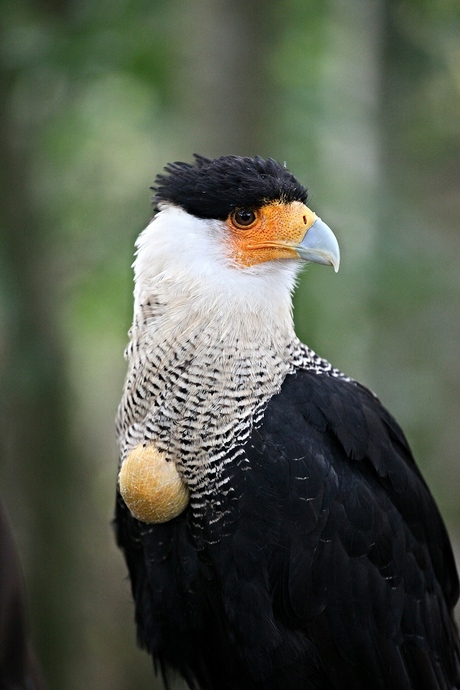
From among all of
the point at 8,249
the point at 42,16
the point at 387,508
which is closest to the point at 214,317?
the point at 387,508

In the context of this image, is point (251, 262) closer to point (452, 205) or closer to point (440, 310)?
point (440, 310)

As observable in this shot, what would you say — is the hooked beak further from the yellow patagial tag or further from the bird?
the yellow patagial tag

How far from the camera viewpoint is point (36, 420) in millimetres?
5891

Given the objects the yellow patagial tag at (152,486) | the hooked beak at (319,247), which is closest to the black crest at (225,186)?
the hooked beak at (319,247)

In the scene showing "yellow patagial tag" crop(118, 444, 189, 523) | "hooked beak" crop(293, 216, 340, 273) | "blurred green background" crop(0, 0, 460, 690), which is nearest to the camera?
"yellow patagial tag" crop(118, 444, 189, 523)

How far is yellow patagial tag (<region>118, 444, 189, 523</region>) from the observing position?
261 cm

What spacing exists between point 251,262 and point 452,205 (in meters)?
5.83

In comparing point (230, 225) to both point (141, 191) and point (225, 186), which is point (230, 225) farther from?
point (141, 191)

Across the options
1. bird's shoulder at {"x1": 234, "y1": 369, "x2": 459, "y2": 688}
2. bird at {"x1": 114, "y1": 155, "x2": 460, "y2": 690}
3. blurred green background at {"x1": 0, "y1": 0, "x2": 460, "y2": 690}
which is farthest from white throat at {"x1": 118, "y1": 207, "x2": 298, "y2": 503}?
A: blurred green background at {"x1": 0, "y1": 0, "x2": 460, "y2": 690}

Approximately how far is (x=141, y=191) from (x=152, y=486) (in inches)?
135

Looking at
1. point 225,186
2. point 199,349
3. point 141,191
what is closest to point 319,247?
point 225,186

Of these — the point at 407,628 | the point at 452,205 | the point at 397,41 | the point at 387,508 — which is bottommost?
the point at 407,628

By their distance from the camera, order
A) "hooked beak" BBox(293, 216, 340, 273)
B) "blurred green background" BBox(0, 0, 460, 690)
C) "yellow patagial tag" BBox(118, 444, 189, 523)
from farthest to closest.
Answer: "blurred green background" BBox(0, 0, 460, 690)
"hooked beak" BBox(293, 216, 340, 273)
"yellow patagial tag" BBox(118, 444, 189, 523)

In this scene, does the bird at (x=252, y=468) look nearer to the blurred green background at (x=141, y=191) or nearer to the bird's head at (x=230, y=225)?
the bird's head at (x=230, y=225)
